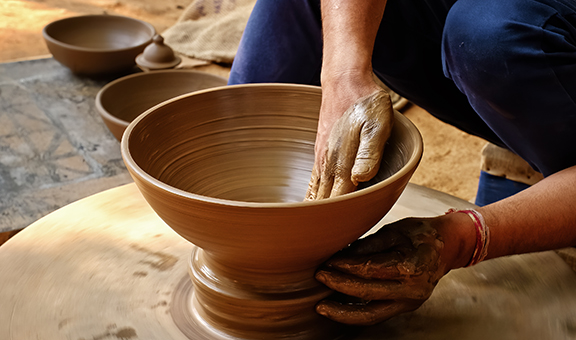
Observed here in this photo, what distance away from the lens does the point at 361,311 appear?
2.82 ft

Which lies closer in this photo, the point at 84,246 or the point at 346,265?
the point at 346,265

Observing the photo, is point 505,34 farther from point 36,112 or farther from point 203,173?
point 36,112

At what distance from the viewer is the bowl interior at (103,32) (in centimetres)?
317

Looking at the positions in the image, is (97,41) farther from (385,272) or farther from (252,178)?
(385,272)

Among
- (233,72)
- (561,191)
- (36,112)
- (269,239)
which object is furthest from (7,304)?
(36,112)

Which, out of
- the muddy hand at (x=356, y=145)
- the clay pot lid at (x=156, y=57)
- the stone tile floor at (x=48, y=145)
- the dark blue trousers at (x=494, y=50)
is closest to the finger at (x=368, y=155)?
the muddy hand at (x=356, y=145)

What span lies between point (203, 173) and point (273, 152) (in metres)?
0.16

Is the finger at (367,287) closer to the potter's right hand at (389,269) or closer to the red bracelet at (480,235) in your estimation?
the potter's right hand at (389,269)

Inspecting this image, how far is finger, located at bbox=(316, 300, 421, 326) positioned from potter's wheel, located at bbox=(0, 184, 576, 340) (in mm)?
50

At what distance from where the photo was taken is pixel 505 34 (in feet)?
3.61

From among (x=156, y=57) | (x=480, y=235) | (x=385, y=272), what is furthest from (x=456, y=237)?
(x=156, y=57)

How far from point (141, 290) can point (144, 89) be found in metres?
1.64

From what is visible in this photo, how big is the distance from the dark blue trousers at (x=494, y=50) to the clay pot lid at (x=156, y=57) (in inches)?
58.7

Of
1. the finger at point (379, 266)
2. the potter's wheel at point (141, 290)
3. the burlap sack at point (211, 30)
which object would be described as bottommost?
the burlap sack at point (211, 30)
